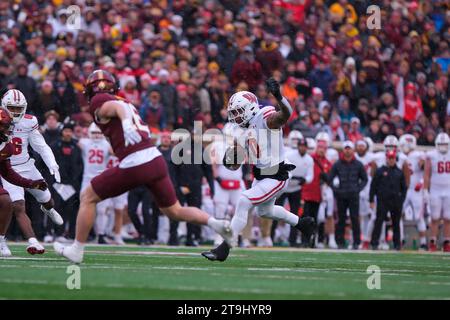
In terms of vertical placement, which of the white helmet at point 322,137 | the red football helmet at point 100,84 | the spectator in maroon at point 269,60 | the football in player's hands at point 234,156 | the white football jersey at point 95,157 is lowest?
the white football jersey at point 95,157

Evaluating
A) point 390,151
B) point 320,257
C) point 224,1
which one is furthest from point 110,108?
point 224,1

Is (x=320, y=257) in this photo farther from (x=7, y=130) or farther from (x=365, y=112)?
(x=365, y=112)

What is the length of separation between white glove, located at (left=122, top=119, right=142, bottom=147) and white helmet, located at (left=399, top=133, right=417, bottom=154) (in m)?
10.9

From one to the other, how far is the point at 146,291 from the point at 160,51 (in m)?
13.2

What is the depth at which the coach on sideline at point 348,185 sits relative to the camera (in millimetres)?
18500

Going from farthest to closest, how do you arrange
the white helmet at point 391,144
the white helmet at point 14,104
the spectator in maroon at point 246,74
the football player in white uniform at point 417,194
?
1. the spectator in maroon at point 246,74
2. the football player in white uniform at point 417,194
3. the white helmet at point 391,144
4. the white helmet at point 14,104

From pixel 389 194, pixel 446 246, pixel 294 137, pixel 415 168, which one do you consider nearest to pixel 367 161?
pixel 415 168

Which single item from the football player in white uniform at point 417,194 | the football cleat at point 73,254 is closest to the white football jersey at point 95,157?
the football player in white uniform at point 417,194

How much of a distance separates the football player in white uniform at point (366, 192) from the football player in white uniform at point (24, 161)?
23.7ft

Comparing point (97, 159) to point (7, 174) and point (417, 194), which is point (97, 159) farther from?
point (7, 174)

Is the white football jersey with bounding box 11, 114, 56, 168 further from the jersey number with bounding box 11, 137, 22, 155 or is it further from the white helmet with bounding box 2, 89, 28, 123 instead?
the white helmet with bounding box 2, 89, 28, 123

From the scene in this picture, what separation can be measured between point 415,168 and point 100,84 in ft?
33.6

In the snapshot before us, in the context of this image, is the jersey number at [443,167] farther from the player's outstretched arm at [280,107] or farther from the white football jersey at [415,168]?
the player's outstretched arm at [280,107]

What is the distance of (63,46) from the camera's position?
2039 cm
